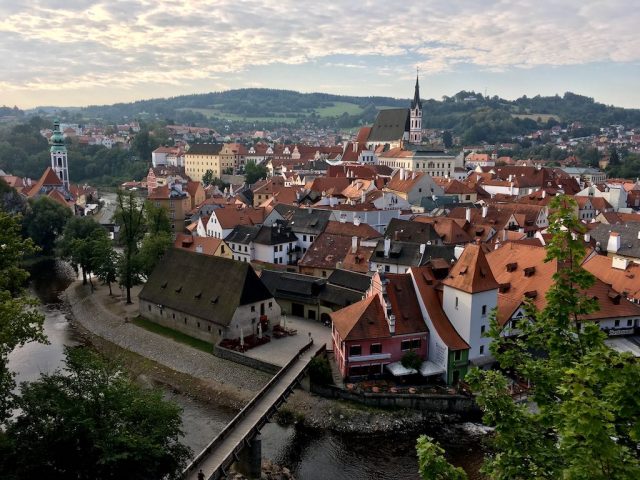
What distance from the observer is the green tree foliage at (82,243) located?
2116 inches

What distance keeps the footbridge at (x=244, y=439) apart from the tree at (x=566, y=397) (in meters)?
14.5

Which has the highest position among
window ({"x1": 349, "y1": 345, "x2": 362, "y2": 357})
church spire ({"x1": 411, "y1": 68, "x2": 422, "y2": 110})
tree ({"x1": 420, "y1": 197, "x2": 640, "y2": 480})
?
church spire ({"x1": 411, "y1": 68, "x2": 422, "y2": 110})

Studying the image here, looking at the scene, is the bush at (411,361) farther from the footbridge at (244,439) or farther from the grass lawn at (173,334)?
the grass lawn at (173,334)

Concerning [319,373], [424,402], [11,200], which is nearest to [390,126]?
[11,200]

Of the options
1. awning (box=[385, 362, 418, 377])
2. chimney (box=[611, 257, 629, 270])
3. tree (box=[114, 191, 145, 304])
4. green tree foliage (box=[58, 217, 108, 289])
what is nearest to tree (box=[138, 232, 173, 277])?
tree (box=[114, 191, 145, 304])

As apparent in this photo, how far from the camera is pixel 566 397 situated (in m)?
9.07

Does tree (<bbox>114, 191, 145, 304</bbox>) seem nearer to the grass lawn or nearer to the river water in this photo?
the grass lawn

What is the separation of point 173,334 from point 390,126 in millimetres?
99582

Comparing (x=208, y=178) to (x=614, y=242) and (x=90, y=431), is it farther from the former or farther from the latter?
(x=90, y=431)

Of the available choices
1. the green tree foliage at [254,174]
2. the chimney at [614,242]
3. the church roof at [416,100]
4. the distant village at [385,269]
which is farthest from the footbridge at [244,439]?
the church roof at [416,100]

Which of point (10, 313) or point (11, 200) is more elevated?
point (10, 313)

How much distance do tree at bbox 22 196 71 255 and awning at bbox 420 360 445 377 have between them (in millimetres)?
56408

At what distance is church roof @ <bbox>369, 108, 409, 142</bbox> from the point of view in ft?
422

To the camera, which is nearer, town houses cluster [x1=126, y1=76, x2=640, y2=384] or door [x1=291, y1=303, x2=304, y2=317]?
town houses cluster [x1=126, y1=76, x2=640, y2=384]
